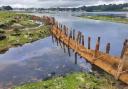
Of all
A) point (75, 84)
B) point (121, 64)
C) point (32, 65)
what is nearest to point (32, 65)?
point (32, 65)

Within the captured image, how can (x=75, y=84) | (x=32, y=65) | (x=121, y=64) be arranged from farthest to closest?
(x=32, y=65), (x=121, y=64), (x=75, y=84)

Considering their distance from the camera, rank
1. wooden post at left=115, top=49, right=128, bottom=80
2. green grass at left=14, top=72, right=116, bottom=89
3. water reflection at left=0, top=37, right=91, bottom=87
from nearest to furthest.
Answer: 1. green grass at left=14, top=72, right=116, bottom=89
2. wooden post at left=115, top=49, right=128, bottom=80
3. water reflection at left=0, top=37, right=91, bottom=87

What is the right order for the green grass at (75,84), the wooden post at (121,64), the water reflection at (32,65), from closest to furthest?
1. the green grass at (75,84)
2. the wooden post at (121,64)
3. the water reflection at (32,65)

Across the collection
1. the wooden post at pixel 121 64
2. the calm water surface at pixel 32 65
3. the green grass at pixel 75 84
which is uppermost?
the wooden post at pixel 121 64

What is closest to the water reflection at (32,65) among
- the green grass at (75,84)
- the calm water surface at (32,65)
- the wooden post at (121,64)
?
the calm water surface at (32,65)

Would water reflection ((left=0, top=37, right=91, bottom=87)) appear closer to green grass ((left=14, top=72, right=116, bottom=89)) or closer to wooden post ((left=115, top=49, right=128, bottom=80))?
green grass ((left=14, top=72, right=116, bottom=89))

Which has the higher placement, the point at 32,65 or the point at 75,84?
the point at 75,84

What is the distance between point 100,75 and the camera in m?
37.2

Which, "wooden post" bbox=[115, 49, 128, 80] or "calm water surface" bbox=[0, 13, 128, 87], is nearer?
"wooden post" bbox=[115, 49, 128, 80]

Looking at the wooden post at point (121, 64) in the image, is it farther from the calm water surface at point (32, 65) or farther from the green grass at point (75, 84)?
the calm water surface at point (32, 65)

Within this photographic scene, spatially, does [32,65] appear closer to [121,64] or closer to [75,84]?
[75,84]

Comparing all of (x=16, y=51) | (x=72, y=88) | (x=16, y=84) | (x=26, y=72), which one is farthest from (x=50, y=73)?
(x=16, y=51)

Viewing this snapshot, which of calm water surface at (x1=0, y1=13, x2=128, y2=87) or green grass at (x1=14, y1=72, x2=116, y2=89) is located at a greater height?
green grass at (x1=14, y1=72, x2=116, y2=89)

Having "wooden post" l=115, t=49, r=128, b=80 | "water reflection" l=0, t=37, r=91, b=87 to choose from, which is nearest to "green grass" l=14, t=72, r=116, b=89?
"wooden post" l=115, t=49, r=128, b=80
